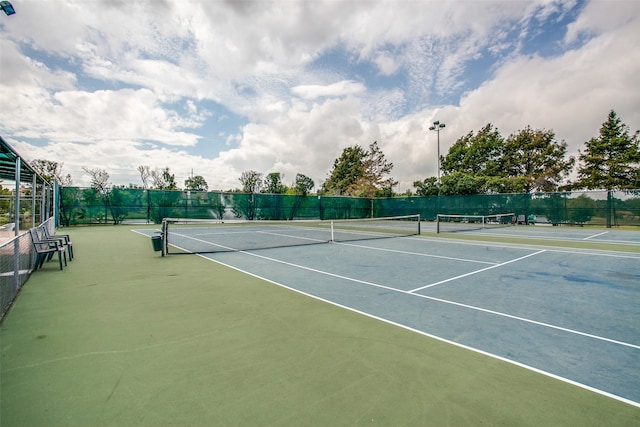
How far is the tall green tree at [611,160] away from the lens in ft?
115

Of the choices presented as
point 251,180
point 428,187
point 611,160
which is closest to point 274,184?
point 251,180

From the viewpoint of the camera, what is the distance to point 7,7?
7621 millimetres

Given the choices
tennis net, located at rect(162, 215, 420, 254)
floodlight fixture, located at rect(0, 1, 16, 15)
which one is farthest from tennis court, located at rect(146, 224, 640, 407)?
floodlight fixture, located at rect(0, 1, 16, 15)

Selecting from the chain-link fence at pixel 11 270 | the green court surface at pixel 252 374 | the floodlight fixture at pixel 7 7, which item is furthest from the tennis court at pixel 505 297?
the floodlight fixture at pixel 7 7

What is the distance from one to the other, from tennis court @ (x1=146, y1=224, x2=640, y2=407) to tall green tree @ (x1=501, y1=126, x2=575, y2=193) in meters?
36.4

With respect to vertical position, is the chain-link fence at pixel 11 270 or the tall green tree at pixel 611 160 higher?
the tall green tree at pixel 611 160

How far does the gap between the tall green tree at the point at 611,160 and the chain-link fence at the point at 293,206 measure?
17480mm

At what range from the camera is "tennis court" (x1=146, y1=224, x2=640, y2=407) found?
3.37m

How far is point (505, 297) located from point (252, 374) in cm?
475

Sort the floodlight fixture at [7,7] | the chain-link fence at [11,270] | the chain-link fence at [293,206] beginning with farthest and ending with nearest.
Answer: the chain-link fence at [293,206]
the floodlight fixture at [7,7]
the chain-link fence at [11,270]

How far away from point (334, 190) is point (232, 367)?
58.2 metres

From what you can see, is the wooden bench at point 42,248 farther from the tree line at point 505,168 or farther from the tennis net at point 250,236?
the tree line at point 505,168

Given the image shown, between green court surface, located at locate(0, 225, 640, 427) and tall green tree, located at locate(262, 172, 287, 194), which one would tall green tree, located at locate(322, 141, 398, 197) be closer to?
tall green tree, located at locate(262, 172, 287, 194)

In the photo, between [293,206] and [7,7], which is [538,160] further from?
[7,7]
